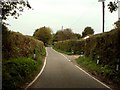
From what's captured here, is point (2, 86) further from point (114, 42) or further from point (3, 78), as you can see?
point (114, 42)

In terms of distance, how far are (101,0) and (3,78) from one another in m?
37.6

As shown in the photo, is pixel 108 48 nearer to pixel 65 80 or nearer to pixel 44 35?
pixel 65 80

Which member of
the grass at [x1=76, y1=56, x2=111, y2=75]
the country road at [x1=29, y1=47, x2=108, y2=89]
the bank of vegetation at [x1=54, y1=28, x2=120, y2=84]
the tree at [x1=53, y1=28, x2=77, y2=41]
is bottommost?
the country road at [x1=29, y1=47, x2=108, y2=89]

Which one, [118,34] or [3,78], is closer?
[3,78]

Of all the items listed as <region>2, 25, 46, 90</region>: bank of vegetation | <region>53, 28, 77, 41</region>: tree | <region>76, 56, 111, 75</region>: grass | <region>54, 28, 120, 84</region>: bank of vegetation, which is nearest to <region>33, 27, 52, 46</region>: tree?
<region>53, 28, 77, 41</region>: tree

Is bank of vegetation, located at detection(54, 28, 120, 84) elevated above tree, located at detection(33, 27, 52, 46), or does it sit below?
below

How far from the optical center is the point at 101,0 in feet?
173

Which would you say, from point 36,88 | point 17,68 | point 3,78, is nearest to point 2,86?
point 3,78

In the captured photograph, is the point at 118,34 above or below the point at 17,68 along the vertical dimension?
above

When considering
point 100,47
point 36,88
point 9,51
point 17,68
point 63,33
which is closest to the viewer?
point 36,88

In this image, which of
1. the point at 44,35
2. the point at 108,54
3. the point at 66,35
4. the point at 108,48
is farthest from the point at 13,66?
the point at 44,35

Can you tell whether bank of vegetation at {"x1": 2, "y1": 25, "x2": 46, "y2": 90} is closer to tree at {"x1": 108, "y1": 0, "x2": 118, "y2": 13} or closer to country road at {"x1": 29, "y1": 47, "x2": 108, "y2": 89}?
country road at {"x1": 29, "y1": 47, "x2": 108, "y2": 89}

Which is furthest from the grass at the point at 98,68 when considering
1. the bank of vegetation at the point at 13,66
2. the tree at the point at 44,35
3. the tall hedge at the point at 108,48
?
the tree at the point at 44,35

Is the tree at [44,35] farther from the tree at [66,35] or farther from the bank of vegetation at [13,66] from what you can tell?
the bank of vegetation at [13,66]
